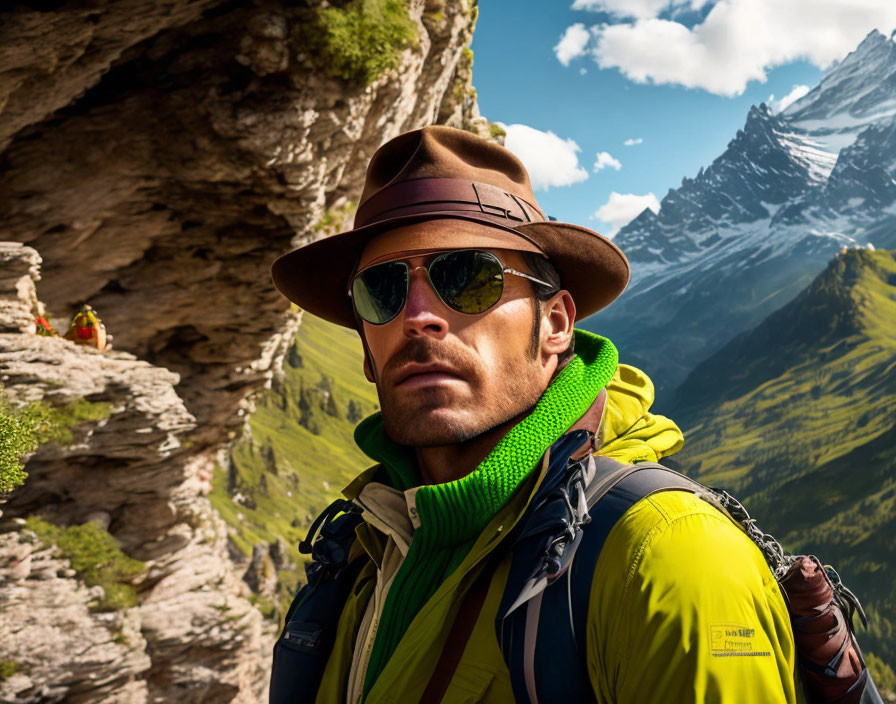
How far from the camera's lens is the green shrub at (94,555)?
16.6m

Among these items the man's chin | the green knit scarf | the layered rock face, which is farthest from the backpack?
the layered rock face

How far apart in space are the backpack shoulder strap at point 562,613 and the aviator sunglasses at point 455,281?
1177 mm

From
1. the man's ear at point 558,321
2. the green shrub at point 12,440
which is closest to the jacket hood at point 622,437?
the man's ear at point 558,321

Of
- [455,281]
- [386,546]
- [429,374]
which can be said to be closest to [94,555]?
[386,546]

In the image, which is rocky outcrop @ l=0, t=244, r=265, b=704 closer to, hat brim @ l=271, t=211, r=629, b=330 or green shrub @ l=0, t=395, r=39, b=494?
green shrub @ l=0, t=395, r=39, b=494

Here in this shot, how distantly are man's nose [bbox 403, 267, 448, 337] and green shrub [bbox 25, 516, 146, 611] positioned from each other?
17.8m

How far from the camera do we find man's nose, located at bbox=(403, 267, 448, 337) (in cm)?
294

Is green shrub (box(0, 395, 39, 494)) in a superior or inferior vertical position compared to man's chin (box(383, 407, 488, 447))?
superior

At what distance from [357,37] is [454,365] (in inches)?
584

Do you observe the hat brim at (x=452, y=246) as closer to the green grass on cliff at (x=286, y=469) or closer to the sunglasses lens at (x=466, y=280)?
the sunglasses lens at (x=466, y=280)

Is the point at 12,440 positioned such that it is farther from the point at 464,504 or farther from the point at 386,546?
the point at 464,504

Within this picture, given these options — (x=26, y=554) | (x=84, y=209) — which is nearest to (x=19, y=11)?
(x=84, y=209)

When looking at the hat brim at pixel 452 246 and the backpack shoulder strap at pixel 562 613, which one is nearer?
the backpack shoulder strap at pixel 562 613

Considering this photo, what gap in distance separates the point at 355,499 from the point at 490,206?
183 centimetres
